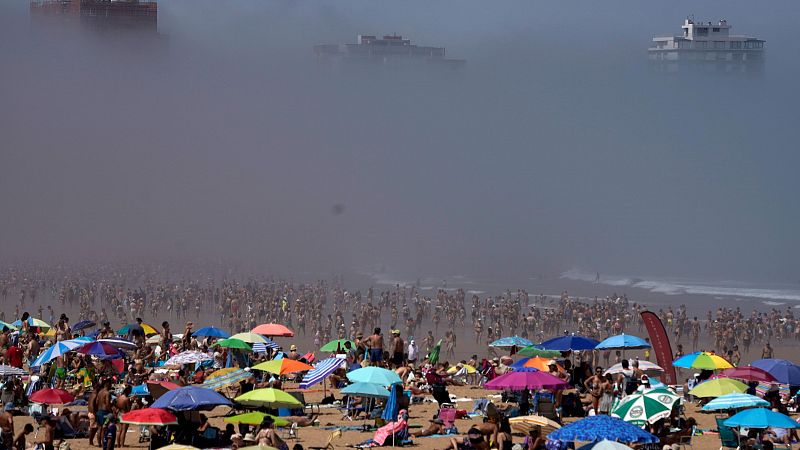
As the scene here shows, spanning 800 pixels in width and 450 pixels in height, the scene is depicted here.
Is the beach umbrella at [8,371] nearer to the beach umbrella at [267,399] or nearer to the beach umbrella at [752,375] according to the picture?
the beach umbrella at [267,399]

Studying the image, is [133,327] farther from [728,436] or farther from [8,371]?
[728,436]

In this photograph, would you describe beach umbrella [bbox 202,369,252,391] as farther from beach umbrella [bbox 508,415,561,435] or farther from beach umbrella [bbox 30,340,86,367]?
beach umbrella [bbox 508,415,561,435]

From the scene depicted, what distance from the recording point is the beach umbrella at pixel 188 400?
48.3 ft

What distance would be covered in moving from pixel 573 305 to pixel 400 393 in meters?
31.0

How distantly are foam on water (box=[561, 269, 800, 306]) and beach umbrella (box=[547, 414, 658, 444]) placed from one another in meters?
61.4

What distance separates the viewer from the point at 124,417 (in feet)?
47.7

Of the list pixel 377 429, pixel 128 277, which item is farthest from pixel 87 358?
pixel 128 277

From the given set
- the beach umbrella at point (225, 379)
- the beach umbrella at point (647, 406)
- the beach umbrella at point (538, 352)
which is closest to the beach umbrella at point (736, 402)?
the beach umbrella at point (647, 406)

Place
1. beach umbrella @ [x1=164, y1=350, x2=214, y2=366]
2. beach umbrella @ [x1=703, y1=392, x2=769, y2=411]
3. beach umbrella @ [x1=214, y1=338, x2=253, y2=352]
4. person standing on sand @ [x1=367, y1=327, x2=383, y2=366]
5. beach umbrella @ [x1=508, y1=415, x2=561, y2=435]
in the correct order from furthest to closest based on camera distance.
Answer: beach umbrella @ [x1=214, y1=338, x2=253, y2=352]
beach umbrella @ [x1=164, y1=350, x2=214, y2=366]
person standing on sand @ [x1=367, y1=327, x2=383, y2=366]
beach umbrella @ [x1=703, y1=392, x2=769, y2=411]
beach umbrella @ [x1=508, y1=415, x2=561, y2=435]

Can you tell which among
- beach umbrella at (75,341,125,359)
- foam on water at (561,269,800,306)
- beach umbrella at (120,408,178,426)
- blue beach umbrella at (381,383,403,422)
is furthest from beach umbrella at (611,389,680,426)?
foam on water at (561,269,800,306)

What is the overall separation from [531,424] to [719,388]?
3.64m

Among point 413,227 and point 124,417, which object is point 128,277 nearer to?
point 124,417

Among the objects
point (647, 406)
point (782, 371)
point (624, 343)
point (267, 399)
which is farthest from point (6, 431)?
point (782, 371)

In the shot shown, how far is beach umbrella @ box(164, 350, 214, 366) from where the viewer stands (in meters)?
21.5
